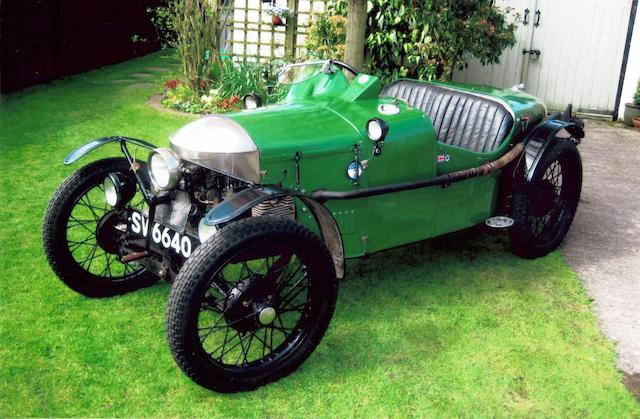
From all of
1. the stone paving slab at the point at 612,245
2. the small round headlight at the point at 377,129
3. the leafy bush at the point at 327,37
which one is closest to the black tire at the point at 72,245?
the small round headlight at the point at 377,129

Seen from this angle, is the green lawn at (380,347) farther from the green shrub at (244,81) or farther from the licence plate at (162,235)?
the green shrub at (244,81)

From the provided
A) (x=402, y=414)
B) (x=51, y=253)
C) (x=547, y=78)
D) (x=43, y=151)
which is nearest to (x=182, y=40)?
(x=43, y=151)

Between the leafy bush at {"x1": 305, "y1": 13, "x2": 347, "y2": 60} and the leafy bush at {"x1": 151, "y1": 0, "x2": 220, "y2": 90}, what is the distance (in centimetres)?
127

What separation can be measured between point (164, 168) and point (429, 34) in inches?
211

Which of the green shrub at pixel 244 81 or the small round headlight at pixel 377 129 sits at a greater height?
the small round headlight at pixel 377 129

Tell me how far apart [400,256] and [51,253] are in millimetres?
2171

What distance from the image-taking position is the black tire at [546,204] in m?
4.14

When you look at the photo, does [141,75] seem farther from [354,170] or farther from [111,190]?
[354,170]

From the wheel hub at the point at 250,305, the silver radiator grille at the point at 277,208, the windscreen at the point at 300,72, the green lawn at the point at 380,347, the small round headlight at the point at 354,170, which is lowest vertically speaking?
the green lawn at the point at 380,347

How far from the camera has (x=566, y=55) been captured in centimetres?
924

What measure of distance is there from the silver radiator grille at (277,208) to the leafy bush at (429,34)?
487 centimetres

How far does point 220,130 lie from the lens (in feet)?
10.5

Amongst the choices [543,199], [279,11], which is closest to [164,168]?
[543,199]

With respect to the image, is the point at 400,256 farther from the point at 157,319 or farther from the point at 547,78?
the point at 547,78
